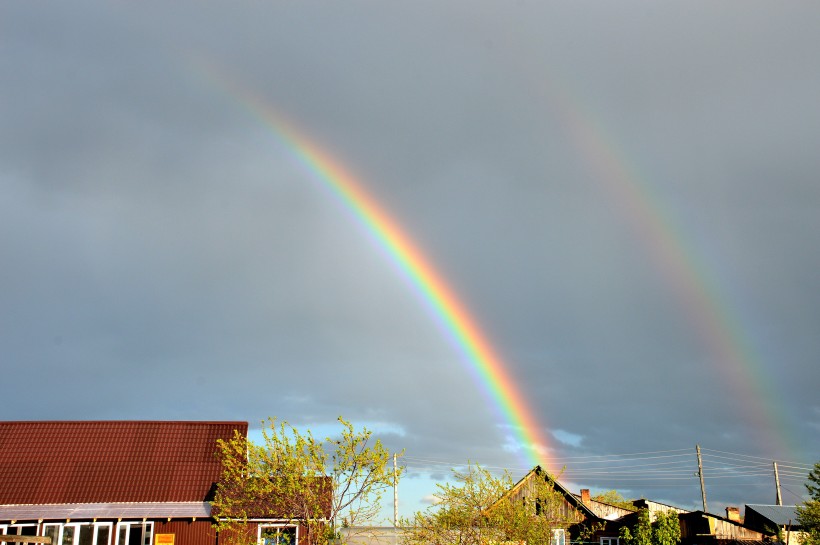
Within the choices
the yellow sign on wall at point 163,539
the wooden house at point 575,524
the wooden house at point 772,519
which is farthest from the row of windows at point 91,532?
the wooden house at point 772,519

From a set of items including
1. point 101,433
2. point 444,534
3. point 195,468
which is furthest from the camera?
point 101,433

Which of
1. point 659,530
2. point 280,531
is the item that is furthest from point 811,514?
point 280,531

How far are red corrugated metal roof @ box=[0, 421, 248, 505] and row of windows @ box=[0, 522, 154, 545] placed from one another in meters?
2.50

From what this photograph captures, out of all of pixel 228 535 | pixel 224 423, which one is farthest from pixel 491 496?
pixel 224 423

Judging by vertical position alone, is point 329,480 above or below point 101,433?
below

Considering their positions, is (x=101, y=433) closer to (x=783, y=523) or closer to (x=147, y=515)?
(x=147, y=515)

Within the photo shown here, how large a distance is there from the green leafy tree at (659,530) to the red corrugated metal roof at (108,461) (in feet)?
78.0

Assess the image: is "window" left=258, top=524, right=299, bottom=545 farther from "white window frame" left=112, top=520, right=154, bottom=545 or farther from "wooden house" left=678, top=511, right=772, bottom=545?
"wooden house" left=678, top=511, right=772, bottom=545

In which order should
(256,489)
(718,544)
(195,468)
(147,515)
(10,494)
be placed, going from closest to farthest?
(256,489)
(147,515)
(10,494)
(195,468)
(718,544)

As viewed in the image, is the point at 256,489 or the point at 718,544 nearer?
the point at 256,489

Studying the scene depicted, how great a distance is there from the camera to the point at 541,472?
51.5 m

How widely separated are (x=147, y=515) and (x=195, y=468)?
563 centimetres

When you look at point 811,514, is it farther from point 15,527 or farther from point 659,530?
point 15,527

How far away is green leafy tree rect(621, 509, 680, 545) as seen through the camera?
43.2 meters
